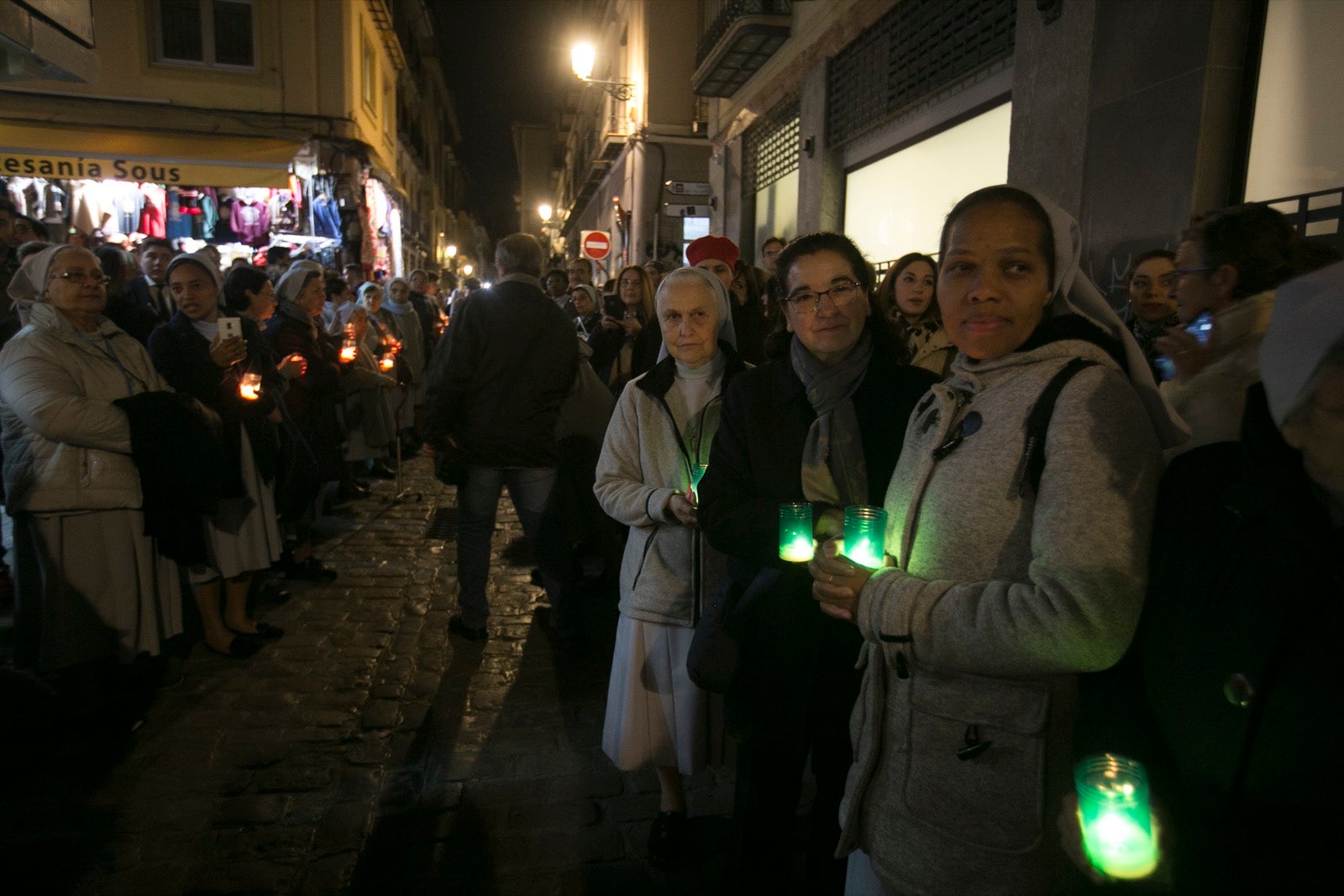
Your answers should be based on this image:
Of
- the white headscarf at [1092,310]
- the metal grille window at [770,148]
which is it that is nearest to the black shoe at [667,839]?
the white headscarf at [1092,310]

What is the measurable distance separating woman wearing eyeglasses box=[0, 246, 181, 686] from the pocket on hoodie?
12.8ft

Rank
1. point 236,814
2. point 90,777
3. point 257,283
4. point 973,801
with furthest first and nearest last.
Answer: point 257,283 < point 90,777 < point 236,814 < point 973,801

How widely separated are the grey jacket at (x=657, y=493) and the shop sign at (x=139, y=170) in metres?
13.0

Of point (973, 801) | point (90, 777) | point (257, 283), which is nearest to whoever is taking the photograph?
point (973, 801)

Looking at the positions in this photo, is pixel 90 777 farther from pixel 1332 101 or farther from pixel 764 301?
pixel 1332 101

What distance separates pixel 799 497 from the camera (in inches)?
93.6

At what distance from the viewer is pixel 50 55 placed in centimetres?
331

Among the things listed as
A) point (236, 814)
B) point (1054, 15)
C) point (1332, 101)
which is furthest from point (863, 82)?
point (236, 814)

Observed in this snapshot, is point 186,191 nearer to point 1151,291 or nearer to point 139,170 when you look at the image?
point 139,170

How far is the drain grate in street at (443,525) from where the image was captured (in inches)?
301

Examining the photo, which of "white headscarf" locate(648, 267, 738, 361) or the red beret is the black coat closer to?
"white headscarf" locate(648, 267, 738, 361)

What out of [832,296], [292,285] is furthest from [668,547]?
[292,285]

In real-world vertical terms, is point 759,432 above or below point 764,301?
below

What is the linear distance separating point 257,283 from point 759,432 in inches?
174
